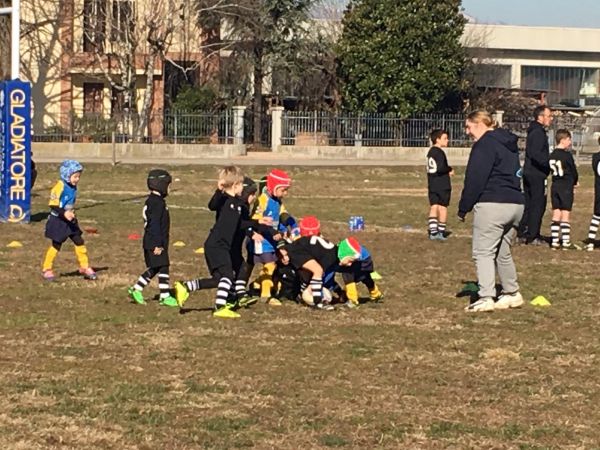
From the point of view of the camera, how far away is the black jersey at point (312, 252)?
1145cm

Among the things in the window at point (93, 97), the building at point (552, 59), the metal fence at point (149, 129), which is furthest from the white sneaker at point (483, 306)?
the building at point (552, 59)

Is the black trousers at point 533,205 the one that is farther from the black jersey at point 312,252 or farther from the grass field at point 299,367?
the black jersey at point 312,252

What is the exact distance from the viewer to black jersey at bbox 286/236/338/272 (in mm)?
11445

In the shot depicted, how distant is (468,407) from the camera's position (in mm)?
7555

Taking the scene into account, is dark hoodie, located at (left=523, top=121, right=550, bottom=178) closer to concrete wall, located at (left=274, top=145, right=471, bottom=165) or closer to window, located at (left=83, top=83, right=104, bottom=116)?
concrete wall, located at (left=274, top=145, right=471, bottom=165)

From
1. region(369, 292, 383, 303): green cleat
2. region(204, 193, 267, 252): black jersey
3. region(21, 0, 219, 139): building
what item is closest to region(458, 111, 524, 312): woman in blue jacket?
region(369, 292, 383, 303): green cleat

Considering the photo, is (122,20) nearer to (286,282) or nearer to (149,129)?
(149,129)

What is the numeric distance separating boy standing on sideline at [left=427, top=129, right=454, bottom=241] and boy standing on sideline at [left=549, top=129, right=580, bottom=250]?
1.75 metres

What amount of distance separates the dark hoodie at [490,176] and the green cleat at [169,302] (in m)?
3.07

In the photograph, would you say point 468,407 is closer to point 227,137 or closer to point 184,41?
point 227,137

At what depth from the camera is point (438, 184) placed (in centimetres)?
1869

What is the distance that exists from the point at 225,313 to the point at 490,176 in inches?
119

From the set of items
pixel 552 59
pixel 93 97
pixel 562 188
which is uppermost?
Result: pixel 552 59

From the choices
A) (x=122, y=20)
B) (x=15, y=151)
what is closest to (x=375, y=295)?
(x=15, y=151)
